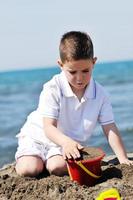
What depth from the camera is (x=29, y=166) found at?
12.4ft

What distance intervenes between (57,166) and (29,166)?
196 mm

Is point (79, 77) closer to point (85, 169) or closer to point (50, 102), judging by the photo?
point (50, 102)

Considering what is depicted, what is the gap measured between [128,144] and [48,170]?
2800 millimetres

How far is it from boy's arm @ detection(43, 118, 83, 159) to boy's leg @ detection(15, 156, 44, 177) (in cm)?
21

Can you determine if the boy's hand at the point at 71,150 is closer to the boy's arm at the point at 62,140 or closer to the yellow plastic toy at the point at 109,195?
the boy's arm at the point at 62,140

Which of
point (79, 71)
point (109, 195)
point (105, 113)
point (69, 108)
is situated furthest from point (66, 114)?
point (109, 195)

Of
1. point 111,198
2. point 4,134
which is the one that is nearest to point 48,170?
point 111,198

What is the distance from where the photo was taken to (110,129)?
4035 millimetres

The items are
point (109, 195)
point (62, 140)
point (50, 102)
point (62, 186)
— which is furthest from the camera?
point (50, 102)

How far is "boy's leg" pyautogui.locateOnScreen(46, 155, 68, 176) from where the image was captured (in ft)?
12.3

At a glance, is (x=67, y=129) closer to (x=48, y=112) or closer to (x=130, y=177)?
(x=48, y=112)

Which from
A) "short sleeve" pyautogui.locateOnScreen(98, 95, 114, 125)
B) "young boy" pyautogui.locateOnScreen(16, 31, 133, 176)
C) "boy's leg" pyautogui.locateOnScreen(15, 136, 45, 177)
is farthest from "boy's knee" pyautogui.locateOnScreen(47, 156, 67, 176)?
"short sleeve" pyautogui.locateOnScreen(98, 95, 114, 125)

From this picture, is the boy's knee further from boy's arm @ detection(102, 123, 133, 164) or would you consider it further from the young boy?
boy's arm @ detection(102, 123, 133, 164)

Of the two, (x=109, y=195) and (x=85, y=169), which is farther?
(x=85, y=169)
